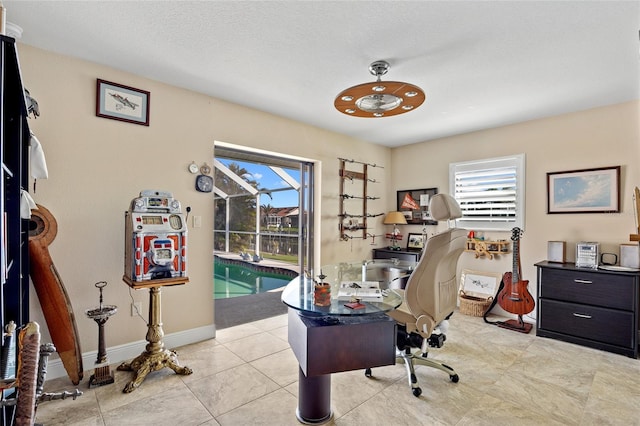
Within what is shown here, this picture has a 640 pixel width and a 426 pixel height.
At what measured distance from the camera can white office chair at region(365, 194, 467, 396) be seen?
7.06 ft

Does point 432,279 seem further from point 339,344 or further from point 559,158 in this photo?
point 559,158

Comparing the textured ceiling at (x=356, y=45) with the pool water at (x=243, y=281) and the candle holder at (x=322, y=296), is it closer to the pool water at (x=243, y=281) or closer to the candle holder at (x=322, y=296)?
the candle holder at (x=322, y=296)

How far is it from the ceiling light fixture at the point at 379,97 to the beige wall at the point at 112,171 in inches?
57.7

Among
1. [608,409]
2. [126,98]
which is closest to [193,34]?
[126,98]

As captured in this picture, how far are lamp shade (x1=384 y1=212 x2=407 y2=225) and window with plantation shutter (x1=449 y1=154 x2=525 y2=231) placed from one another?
785 millimetres

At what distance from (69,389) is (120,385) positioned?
31cm

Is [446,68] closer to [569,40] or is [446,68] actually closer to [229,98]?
[569,40]

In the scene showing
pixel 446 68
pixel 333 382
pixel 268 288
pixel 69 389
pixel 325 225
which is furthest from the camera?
pixel 268 288

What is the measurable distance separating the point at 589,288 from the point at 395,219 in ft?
7.76

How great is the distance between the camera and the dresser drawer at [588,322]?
285cm

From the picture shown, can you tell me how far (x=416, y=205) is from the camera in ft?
16.2

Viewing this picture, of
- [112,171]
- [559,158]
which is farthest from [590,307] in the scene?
[112,171]

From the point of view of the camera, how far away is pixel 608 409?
6.69 ft

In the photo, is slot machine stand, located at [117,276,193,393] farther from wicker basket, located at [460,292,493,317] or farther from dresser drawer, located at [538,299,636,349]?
dresser drawer, located at [538,299,636,349]
